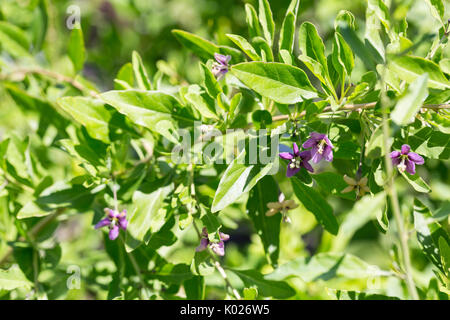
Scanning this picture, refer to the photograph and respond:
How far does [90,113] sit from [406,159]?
0.96 metres

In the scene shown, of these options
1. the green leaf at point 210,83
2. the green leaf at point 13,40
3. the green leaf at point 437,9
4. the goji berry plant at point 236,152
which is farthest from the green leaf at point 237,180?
the green leaf at point 13,40

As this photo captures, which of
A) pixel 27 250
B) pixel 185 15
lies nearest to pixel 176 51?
pixel 185 15

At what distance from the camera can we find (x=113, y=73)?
2.73 m

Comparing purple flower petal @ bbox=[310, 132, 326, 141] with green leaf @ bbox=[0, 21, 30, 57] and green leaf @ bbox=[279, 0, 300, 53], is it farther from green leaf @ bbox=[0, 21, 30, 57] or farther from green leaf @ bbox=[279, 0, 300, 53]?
green leaf @ bbox=[0, 21, 30, 57]

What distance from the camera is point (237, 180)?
1.17m

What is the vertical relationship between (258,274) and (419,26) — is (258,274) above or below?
below

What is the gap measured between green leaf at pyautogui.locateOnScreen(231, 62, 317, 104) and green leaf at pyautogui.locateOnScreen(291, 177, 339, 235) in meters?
0.28

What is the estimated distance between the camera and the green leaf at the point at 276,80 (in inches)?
45.1

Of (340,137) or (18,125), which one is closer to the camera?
(340,137)

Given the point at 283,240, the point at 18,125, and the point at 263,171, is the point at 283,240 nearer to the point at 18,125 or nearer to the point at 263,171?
the point at 263,171

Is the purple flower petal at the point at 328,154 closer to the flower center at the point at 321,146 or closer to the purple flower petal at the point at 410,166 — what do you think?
the flower center at the point at 321,146

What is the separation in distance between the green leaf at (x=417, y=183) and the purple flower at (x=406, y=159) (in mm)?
29

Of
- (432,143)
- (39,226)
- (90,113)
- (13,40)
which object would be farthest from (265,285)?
(13,40)

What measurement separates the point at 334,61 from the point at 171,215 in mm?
671
